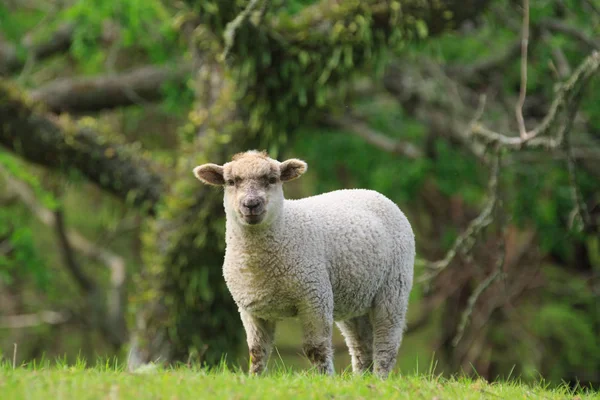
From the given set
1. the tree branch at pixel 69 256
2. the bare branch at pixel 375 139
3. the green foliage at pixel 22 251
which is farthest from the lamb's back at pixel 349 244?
the tree branch at pixel 69 256

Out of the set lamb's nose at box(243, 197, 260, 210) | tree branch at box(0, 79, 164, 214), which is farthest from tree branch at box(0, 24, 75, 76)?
lamb's nose at box(243, 197, 260, 210)

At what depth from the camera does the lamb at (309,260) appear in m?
6.19

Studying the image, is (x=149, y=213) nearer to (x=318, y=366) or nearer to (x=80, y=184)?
(x=80, y=184)

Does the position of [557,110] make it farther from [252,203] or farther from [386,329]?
[252,203]

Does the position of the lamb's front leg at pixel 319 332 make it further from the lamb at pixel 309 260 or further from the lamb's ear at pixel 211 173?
the lamb's ear at pixel 211 173

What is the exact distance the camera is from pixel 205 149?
11.6 metres

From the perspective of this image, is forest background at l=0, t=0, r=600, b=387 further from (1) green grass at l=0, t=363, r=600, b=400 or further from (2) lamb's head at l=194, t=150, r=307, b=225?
(2) lamb's head at l=194, t=150, r=307, b=225

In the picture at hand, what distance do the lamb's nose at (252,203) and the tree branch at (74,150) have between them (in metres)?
6.86

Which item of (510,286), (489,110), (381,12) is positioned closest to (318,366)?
(381,12)

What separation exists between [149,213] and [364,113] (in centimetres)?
522

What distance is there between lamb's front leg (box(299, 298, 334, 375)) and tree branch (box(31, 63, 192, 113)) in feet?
30.4

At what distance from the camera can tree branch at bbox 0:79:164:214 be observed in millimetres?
12305

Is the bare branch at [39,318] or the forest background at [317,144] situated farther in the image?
the bare branch at [39,318]

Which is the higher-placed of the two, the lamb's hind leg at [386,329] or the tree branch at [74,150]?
the tree branch at [74,150]
